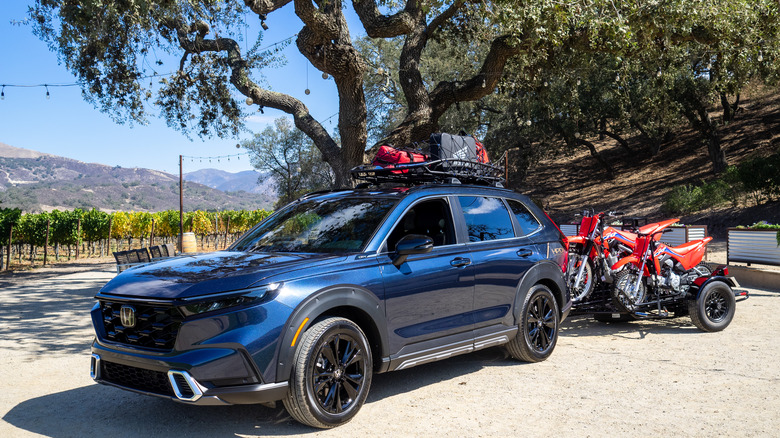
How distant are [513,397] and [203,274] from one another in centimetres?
276

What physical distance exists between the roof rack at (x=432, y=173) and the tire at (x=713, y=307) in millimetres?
3244

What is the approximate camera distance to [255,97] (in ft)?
46.5

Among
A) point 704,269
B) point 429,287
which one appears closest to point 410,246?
point 429,287

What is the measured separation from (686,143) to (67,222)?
3625 centimetres

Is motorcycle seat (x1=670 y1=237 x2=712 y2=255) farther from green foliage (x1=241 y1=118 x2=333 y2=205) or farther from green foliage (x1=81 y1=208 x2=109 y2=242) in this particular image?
green foliage (x1=241 y1=118 x2=333 y2=205)

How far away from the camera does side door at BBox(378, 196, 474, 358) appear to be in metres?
5.02

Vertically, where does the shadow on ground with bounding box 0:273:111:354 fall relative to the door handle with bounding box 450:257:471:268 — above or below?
below

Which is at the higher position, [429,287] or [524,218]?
[524,218]

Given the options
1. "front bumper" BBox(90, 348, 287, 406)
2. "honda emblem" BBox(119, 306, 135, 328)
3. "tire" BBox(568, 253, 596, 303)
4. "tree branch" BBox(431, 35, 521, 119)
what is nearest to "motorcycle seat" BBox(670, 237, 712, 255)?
"tire" BBox(568, 253, 596, 303)

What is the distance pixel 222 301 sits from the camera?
415cm

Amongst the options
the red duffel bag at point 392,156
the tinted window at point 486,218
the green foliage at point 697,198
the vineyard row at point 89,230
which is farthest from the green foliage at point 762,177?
the vineyard row at point 89,230

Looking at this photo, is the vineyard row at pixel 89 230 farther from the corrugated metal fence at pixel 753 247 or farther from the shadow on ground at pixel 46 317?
the corrugated metal fence at pixel 753 247

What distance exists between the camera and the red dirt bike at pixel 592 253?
25.5 ft

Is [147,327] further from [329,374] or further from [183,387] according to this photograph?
[329,374]
